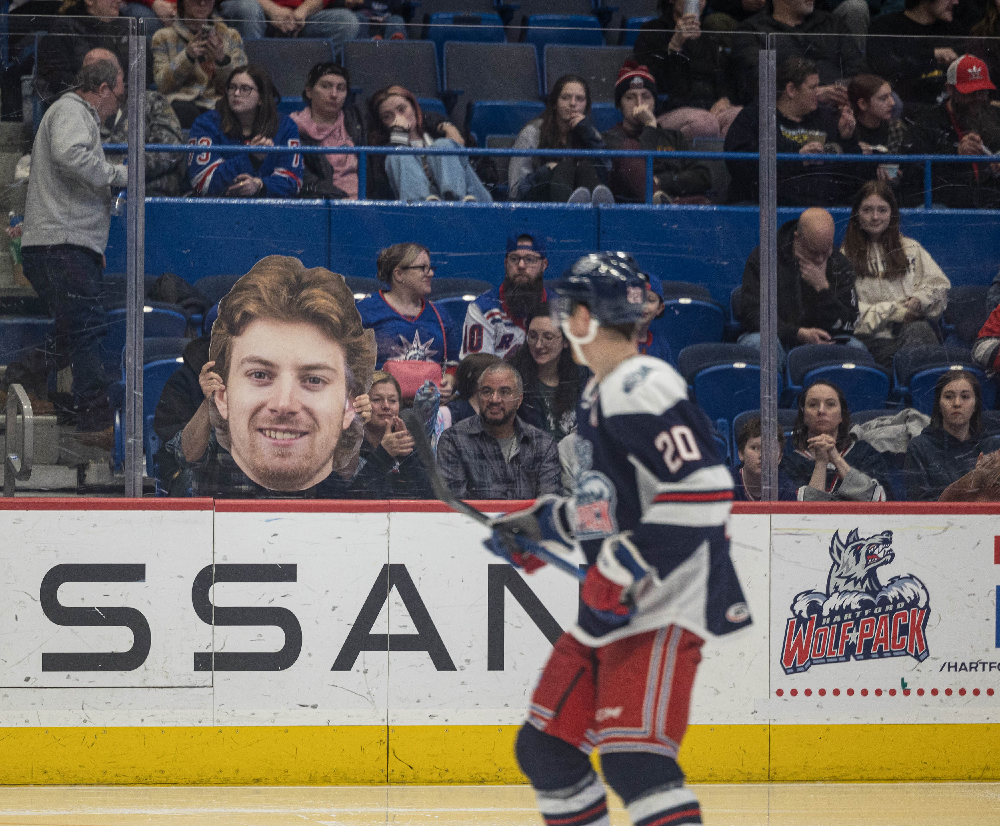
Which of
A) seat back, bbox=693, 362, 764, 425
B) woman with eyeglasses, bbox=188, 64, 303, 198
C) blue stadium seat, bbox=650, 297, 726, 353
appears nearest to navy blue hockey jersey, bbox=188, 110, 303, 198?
woman with eyeglasses, bbox=188, 64, 303, 198

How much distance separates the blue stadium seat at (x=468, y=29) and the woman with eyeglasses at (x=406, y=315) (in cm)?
126

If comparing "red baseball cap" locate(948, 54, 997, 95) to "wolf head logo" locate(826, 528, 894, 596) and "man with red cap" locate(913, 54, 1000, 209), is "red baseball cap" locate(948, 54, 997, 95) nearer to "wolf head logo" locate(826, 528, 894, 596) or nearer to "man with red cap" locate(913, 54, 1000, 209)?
"man with red cap" locate(913, 54, 1000, 209)

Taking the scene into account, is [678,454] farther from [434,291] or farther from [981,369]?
[981,369]

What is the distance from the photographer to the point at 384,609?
14.8ft

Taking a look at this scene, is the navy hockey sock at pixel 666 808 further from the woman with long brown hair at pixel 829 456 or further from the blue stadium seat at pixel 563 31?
the blue stadium seat at pixel 563 31

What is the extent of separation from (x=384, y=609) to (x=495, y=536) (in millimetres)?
1639

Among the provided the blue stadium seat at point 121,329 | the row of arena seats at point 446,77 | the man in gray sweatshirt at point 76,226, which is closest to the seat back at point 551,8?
the row of arena seats at point 446,77

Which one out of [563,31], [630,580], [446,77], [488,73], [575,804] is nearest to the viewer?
[630,580]

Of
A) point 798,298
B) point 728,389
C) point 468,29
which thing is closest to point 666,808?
point 728,389

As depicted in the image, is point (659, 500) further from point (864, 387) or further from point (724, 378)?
point (864, 387)

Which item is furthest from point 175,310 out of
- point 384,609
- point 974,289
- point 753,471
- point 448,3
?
point 448,3

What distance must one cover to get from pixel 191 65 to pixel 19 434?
1457 millimetres

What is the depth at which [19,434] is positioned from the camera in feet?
14.5

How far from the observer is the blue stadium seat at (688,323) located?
4.48m
